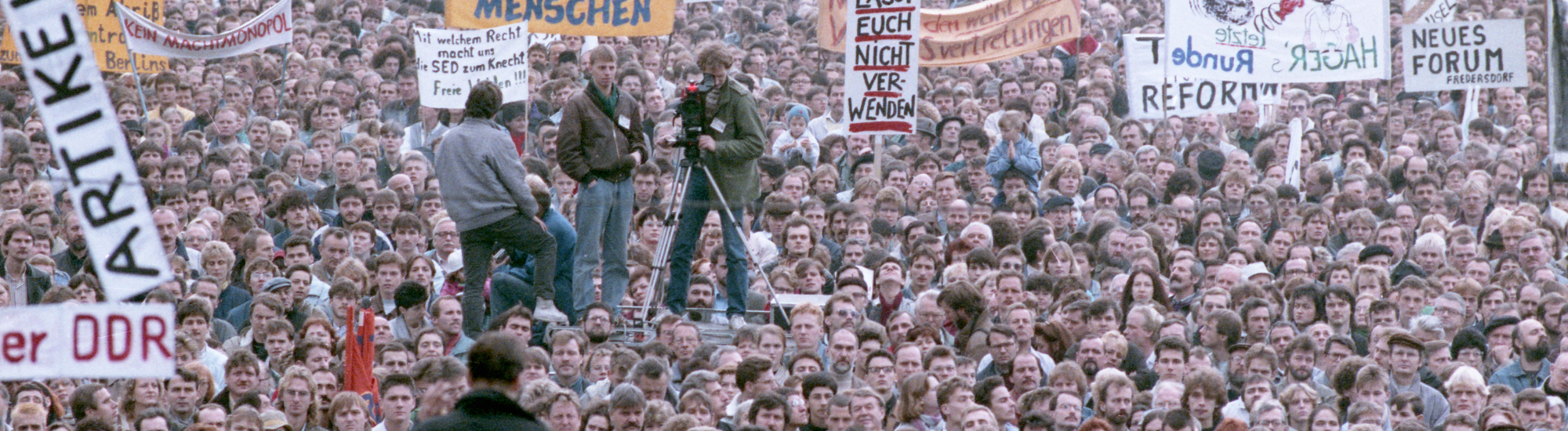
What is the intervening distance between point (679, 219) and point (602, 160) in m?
0.58

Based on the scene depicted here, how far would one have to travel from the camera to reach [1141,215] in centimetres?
1558

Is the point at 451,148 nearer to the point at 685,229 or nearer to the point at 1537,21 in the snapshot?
the point at 685,229

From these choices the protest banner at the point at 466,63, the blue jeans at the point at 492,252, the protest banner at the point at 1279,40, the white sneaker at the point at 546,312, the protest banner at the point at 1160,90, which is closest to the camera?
the blue jeans at the point at 492,252

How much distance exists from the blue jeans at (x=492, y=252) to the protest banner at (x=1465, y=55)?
Result: 8384 millimetres

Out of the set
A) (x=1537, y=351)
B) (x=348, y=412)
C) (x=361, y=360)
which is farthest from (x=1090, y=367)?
(x=348, y=412)

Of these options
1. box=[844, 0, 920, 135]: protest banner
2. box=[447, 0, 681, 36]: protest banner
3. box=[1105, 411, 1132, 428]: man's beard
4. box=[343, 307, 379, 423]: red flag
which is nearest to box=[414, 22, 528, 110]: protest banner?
box=[447, 0, 681, 36]: protest banner

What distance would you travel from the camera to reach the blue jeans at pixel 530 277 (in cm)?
1204

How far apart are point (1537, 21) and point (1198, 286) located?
10.7 metres

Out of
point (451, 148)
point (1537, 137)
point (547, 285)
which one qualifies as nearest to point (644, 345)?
point (547, 285)

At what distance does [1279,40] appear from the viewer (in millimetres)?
17703

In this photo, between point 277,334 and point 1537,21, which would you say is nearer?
point 277,334

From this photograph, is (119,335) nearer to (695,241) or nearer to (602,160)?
(602,160)

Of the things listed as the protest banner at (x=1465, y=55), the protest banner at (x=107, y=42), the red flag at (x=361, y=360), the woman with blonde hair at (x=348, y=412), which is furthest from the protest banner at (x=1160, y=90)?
the woman with blonde hair at (x=348, y=412)

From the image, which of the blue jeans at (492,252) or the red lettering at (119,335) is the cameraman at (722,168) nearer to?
the blue jeans at (492,252)
